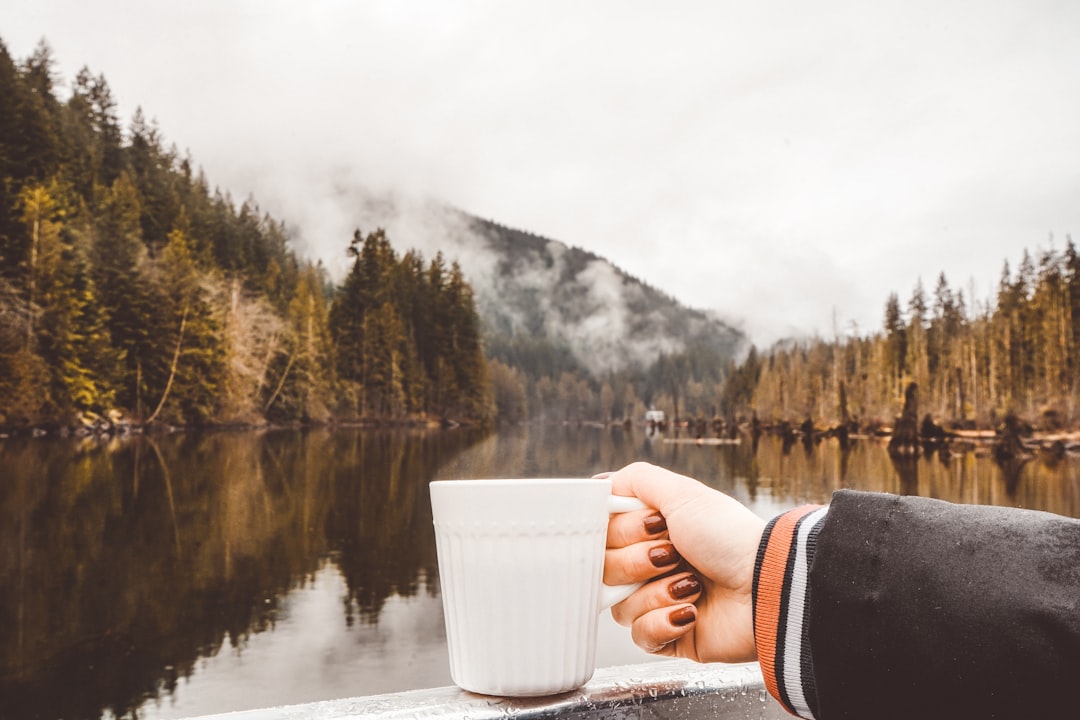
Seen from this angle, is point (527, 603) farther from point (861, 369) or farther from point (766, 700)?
point (861, 369)

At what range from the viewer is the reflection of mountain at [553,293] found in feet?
363

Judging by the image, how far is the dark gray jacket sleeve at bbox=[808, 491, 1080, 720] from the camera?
297 mm

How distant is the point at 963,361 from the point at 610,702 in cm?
3743

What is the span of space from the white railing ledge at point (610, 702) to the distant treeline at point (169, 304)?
24.6 m

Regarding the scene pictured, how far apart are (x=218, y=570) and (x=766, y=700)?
11648 millimetres

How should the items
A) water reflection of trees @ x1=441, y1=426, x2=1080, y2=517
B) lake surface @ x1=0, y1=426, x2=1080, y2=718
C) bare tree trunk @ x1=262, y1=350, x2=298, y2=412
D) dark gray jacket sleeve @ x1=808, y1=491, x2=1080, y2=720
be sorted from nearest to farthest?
dark gray jacket sleeve @ x1=808, y1=491, x2=1080, y2=720, lake surface @ x1=0, y1=426, x2=1080, y2=718, water reflection of trees @ x1=441, y1=426, x2=1080, y2=517, bare tree trunk @ x1=262, y1=350, x2=298, y2=412

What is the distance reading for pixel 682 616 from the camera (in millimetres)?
466

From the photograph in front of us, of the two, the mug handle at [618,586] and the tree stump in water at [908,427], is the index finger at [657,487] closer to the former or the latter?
the mug handle at [618,586]

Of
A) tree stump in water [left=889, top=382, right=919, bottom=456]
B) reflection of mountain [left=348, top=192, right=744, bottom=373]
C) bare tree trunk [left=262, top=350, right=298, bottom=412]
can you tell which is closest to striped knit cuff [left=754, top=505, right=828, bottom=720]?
tree stump in water [left=889, top=382, right=919, bottom=456]

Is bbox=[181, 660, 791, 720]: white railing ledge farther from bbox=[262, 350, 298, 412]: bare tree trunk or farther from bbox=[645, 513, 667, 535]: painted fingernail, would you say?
bbox=[262, 350, 298, 412]: bare tree trunk

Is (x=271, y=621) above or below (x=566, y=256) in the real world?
below

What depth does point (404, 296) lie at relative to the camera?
50.6m

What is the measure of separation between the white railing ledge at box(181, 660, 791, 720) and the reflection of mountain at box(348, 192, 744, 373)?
333ft

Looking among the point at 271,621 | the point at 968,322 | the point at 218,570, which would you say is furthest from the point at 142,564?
the point at 968,322
